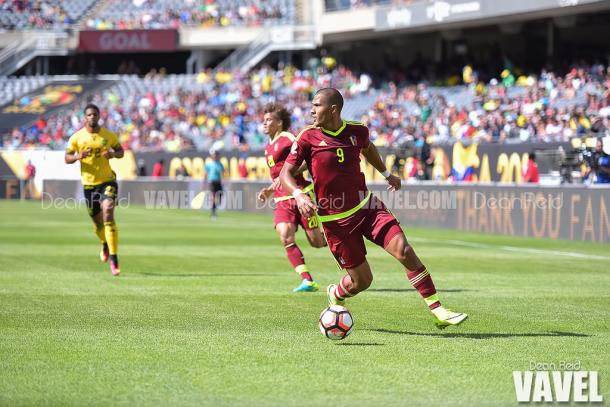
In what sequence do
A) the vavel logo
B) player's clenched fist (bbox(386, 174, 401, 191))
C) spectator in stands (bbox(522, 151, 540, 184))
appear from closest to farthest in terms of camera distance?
the vavel logo → player's clenched fist (bbox(386, 174, 401, 191)) → spectator in stands (bbox(522, 151, 540, 184))

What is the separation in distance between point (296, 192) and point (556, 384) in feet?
10.9

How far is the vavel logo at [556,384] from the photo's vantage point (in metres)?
7.58

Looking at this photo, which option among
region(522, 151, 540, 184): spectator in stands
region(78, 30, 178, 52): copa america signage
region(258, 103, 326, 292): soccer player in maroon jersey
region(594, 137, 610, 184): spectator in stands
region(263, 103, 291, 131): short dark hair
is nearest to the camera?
region(258, 103, 326, 292): soccer player in maroon jersey

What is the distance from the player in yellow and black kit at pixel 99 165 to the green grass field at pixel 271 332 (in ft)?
2.41

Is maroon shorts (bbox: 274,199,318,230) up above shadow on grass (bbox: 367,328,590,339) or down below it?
above

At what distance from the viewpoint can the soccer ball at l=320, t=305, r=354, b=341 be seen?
10.1 m

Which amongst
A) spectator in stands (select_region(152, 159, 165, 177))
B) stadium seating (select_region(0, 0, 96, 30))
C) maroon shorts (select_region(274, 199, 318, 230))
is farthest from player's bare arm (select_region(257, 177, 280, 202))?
stadium seating (select_region(0, 0, 96, 30))

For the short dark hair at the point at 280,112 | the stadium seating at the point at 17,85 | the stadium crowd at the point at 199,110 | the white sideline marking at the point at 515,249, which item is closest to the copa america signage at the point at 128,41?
the stadium seating at the point at 17,85

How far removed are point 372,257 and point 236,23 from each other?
4597 centimetres

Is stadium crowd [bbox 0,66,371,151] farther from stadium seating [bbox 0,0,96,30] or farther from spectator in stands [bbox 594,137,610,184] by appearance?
spectator in stands [bbox 594,137,610,184]

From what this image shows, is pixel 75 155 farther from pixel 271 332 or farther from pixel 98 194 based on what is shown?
pixel 271 332

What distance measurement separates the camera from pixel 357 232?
35.6 ft

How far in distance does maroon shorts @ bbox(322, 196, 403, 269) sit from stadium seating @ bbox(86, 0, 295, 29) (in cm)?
5503

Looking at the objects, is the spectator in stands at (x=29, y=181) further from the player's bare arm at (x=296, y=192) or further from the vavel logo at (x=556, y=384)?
the vavel logo at (x=556, y=384)
